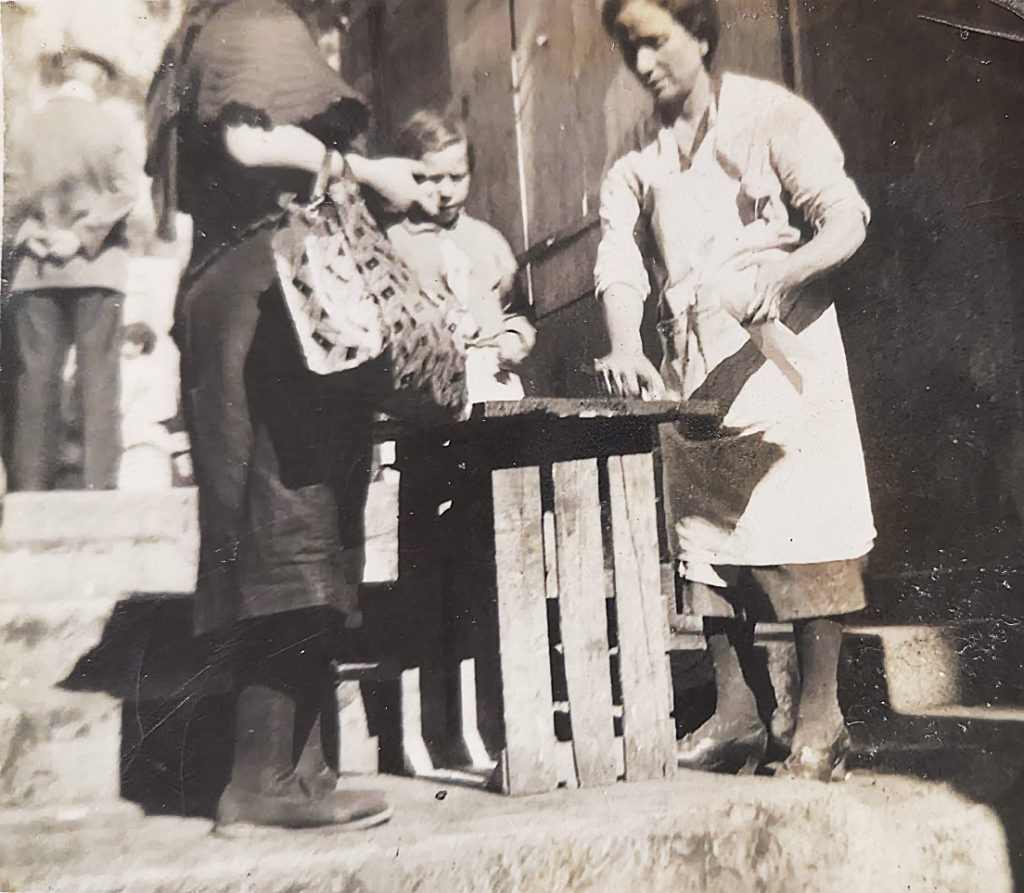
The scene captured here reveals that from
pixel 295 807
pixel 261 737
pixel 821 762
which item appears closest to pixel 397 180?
pixel 261 737

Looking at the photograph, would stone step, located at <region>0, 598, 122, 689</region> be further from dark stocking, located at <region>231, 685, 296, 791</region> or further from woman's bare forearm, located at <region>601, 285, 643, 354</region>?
woman's bare forearm, located at <region>601, 285, 643, 354</region>

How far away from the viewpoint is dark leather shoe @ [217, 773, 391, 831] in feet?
6.63

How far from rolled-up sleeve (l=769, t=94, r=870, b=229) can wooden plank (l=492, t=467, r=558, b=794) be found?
1.09 metres

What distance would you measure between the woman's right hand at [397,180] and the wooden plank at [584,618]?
738 millimetres

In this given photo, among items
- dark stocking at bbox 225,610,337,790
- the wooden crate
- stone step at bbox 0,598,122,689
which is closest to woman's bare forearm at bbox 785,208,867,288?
the wooden crate

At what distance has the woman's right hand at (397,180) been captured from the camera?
2320 mm

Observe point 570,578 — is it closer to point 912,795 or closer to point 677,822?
point 677,822

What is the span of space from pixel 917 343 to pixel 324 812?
1936 millimetres

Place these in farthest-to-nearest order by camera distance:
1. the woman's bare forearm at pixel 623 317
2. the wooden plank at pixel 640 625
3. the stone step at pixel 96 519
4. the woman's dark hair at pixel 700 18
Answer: the woman's dark hair at pixel 700 18, the woman's bare forearm at pixel 623 317, the wooden plank at pixel 640 625, the stone step at pixel 96 519

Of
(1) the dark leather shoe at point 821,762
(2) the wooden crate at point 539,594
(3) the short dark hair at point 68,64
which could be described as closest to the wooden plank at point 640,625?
(2) the wooden crate at point 539,594

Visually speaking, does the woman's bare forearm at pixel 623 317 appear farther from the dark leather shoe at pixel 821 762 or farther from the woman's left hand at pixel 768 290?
the dark leather shoe at pixel 821 762

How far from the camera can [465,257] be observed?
2.41 metres

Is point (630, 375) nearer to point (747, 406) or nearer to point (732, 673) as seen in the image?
point (747, 406)

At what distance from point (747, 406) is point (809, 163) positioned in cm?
71
